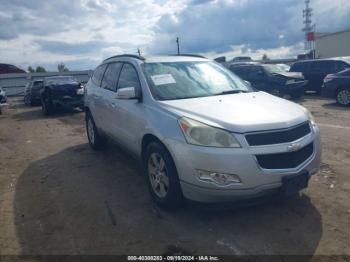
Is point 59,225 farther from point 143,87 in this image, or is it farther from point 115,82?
point 115,82

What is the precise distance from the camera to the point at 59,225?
403 centimetres

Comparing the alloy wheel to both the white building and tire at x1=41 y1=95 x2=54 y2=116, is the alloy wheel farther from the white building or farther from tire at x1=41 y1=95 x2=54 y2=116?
the white building

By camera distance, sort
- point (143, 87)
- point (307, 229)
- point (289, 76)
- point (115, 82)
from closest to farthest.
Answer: point (307, 229)
point (143, 87)
point (115, 82)
point (289, 76)

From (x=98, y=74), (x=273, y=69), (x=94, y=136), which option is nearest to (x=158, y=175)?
(x=94, y=136)

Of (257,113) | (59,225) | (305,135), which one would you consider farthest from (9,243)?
(305,135)

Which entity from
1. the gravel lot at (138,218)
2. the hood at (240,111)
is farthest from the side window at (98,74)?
the hood at (240,111)

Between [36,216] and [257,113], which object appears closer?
[257,113]

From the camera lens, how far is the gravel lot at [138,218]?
3418mm

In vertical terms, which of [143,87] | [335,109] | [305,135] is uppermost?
[143,87]

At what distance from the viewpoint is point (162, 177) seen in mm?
4090

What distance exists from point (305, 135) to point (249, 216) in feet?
3.56

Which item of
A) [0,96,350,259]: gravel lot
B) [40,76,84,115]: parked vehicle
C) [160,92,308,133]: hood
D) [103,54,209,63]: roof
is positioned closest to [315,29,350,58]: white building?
[40,76,84,115]: parked vehicle

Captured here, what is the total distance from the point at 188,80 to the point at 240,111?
1.22 metres

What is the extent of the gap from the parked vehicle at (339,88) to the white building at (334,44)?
33.8 meters
